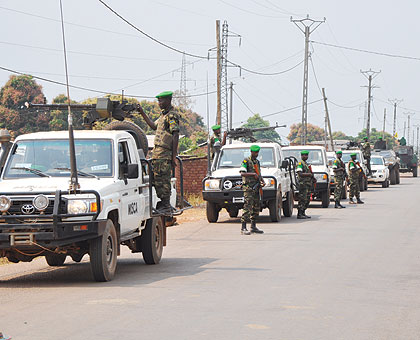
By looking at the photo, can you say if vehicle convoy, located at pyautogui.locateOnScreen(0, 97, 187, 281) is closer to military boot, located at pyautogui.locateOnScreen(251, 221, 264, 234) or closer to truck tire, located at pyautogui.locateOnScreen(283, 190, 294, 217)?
military boot, located at pyautogui.locateOnScreen(251, 221, 264, 234)

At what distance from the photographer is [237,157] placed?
2169 centimetres

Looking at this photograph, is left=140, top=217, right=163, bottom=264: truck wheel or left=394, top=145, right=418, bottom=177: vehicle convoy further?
left=394, top=145, right=418, bottom=177: vehicle convoy

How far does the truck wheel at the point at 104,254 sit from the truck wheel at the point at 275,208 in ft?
34.7

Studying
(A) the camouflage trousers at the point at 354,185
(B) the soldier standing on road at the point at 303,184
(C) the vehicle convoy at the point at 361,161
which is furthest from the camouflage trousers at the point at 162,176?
(C) the vehicle convoy at the point at 361,161

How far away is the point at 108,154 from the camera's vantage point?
11.3 metres

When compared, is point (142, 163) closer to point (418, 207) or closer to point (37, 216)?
point (37, 216)

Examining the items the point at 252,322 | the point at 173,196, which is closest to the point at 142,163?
the point at 173,196

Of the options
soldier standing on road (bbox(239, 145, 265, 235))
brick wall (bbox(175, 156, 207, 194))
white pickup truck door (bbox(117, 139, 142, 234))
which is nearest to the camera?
white pickup truck door (bbox(117, 139, 142, 234))

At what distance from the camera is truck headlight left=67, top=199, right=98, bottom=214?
999 cm

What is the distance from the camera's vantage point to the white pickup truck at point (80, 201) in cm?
991

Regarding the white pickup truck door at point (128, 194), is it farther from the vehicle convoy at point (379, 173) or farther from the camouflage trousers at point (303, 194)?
the vehicle convoy at point (379, 173)

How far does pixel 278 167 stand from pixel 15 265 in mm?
10101

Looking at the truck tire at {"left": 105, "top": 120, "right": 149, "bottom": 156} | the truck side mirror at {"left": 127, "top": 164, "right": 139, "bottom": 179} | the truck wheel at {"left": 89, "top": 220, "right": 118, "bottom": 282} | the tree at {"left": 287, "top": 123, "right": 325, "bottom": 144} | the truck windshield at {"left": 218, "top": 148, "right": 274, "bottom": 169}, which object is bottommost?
the tree at {"left": 287, "top": 123, "right": 325, "bottom": 144}

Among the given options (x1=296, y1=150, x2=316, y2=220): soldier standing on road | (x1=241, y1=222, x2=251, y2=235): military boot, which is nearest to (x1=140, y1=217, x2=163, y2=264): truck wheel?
(x1=241, y1=222, x2=251, y2=235): military boot
